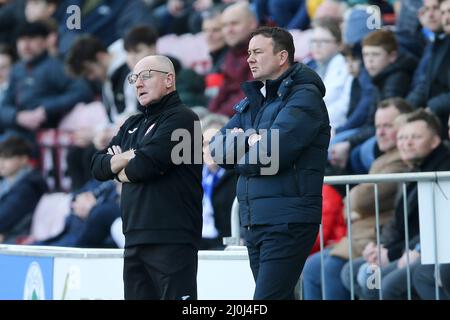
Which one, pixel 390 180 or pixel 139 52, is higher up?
pixel 139 52

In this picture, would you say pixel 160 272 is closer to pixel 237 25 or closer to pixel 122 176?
pixel 122 176

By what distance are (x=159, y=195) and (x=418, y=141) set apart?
299 cm

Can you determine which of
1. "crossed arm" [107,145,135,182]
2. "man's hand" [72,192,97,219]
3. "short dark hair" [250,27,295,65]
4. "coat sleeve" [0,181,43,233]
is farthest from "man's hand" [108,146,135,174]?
"coat sleeve" [0,181,43,233]

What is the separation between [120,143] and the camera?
24.4ft

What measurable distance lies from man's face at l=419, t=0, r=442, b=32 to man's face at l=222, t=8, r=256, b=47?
2.04m

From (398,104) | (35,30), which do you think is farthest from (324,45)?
(35,30)

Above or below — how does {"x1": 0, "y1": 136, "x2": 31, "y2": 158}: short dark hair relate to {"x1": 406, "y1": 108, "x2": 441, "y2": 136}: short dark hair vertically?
above

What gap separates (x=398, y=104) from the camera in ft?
32.8

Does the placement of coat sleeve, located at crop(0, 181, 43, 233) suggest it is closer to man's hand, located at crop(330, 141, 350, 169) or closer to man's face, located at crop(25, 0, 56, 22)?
man's face, located at crop(25, 0, 56, 22)

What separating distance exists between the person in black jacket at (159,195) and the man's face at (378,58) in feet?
12.0

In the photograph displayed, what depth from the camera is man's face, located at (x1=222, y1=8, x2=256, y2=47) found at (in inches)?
465

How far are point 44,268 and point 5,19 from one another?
21.9 ft
